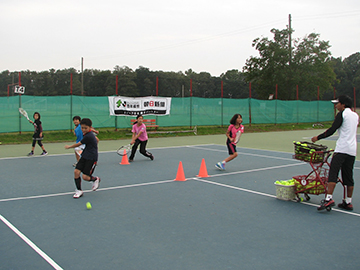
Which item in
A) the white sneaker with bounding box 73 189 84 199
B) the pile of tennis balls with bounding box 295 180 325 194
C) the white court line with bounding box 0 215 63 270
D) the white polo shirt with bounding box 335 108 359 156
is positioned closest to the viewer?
the white court line with bounding box 0 215 63 270

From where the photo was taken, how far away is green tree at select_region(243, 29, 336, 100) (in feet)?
131

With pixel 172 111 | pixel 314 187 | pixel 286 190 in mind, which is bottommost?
pixel 286 190

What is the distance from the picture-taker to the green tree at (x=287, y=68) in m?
40.0

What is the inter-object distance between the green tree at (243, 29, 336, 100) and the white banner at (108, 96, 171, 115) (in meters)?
21.3

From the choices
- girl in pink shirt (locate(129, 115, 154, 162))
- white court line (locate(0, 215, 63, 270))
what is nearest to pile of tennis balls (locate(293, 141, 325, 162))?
white court line (locate(0, 215, 63, 270))

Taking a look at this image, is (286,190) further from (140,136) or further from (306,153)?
(140,136)

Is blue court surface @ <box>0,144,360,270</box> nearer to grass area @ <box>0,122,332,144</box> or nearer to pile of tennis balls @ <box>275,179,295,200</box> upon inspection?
pile of tennis balls @ <box>275,179,295,200</box>

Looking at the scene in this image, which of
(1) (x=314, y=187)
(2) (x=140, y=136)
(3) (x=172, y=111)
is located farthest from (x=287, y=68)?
(1) (x=314, y=187)

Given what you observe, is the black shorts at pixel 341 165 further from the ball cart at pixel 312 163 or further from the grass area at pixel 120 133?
the grass area at pixel 120 133

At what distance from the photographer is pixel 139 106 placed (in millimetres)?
21078

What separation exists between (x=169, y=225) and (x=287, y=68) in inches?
1492

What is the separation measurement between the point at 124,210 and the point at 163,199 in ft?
3.16

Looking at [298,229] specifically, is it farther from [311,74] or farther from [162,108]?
[311,74]

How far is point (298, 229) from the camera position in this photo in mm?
5180
